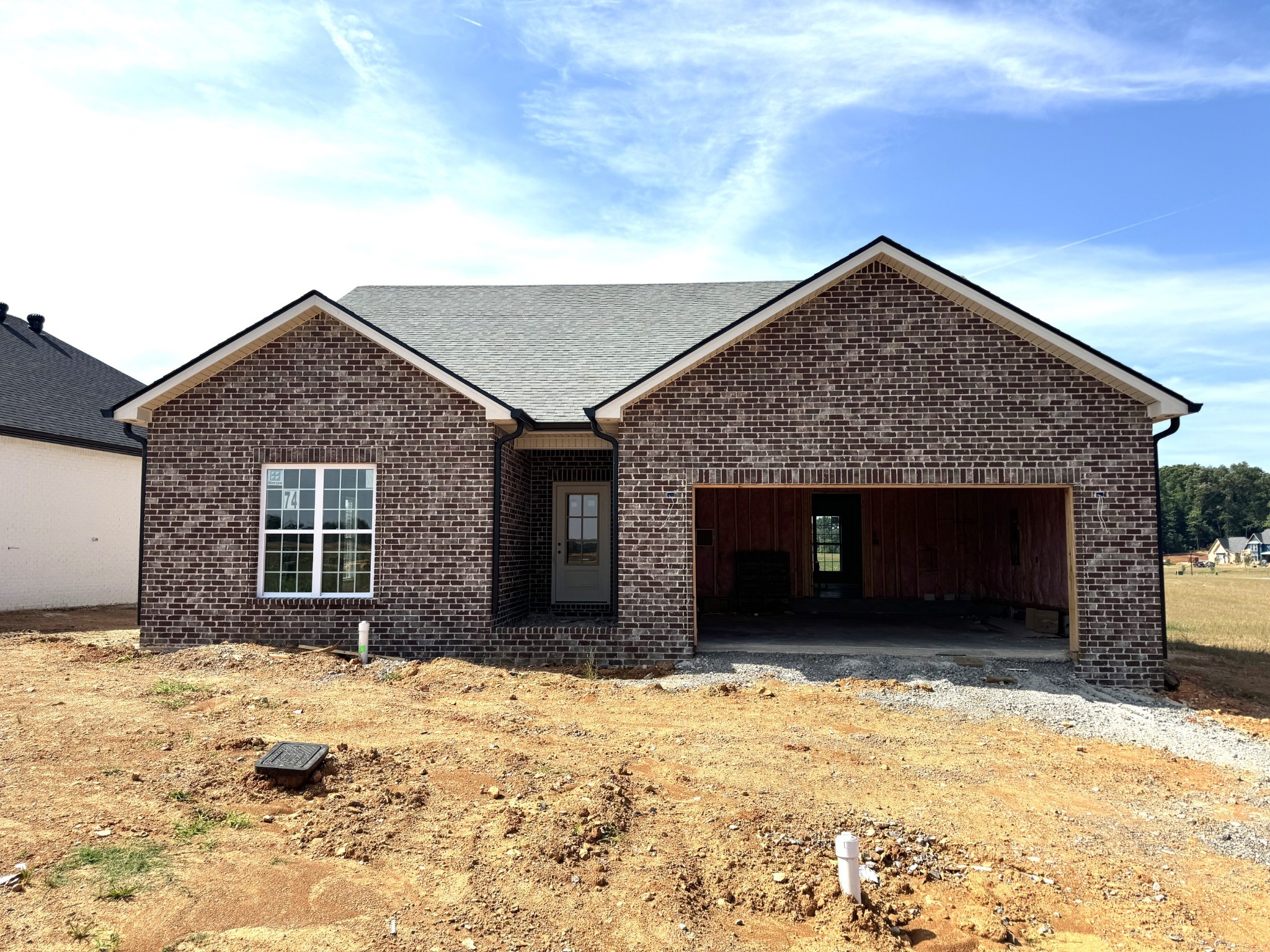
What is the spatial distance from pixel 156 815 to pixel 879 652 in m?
8.93

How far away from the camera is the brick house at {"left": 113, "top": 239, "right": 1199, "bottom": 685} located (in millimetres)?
11211

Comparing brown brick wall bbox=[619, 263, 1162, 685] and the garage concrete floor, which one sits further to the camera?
the garage concrete floor

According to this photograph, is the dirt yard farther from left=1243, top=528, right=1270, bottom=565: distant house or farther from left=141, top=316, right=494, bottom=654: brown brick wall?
left=1243, top=528, right=1270, bottom=565: distant house

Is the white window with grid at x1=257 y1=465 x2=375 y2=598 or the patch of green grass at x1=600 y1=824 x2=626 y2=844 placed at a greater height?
the white window with grid at x1=257 y1=465 x2=375 y2=598

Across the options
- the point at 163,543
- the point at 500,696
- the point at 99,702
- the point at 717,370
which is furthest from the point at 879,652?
the point at 163,543

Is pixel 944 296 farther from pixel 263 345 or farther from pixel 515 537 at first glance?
pixel 263 345

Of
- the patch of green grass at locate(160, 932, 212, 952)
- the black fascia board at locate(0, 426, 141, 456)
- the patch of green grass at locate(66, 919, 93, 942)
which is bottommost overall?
the patch of green grass at locate(160, 932, 212, 952)

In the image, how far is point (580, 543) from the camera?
15.4 metres

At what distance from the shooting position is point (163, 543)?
12031 millimetres

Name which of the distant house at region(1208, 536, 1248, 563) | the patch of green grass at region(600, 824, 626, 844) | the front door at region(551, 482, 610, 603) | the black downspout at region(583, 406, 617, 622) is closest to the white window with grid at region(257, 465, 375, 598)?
the black downspout at region(583, 406, 617, 622)

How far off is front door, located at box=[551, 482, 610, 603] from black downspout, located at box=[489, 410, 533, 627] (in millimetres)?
3057

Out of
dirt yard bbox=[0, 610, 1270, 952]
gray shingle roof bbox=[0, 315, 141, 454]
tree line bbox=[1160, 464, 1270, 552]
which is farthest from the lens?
tree line bbox=[1160, 464, 1270, 552]

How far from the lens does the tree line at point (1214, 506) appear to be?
11500 cm

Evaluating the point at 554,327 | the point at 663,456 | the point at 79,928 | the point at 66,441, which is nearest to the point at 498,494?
the point at 663,456
